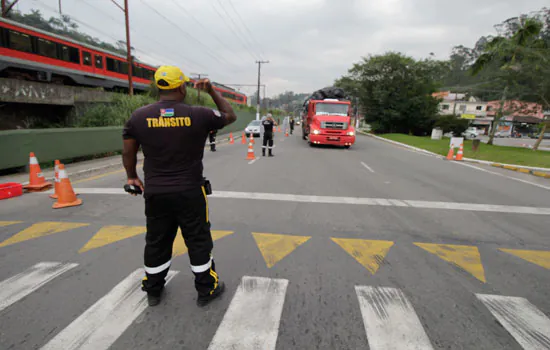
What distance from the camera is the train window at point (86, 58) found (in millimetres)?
17469

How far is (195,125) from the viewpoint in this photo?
2.33m

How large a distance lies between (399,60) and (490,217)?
3592 cm

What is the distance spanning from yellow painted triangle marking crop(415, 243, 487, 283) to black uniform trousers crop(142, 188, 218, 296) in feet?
9.21

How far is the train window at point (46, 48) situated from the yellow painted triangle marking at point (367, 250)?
719 inches

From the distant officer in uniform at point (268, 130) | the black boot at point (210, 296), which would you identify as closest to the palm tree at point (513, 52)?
the distant officer in uniform at point (268, 130)

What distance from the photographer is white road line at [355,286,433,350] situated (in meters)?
2.15

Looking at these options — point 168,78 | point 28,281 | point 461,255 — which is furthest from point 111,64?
point 461,255

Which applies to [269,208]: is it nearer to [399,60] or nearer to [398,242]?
[398,242]

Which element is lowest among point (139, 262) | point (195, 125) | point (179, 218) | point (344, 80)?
point (139, 262)

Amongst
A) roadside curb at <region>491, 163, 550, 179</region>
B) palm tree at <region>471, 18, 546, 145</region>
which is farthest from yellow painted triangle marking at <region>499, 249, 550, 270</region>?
palm tree at <region>471, 18, 546, 145</region>

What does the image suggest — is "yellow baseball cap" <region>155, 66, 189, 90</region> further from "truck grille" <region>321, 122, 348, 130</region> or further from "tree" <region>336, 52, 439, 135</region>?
"tree" <region>336, 52, 439, 135</region>

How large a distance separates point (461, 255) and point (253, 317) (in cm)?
284

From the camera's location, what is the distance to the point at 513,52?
20.4 m

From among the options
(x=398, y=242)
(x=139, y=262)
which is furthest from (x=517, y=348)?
(x=139, y=262)
